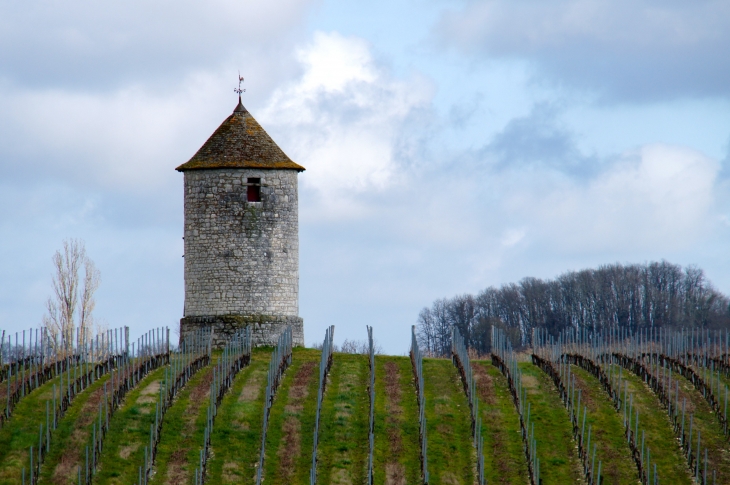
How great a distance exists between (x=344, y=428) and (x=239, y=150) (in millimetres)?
13810

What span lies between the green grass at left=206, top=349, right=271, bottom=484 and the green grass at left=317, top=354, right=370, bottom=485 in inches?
59.3

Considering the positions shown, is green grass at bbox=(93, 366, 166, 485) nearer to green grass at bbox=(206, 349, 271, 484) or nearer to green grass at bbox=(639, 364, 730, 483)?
green grass at bbox=(206, 349, 271, 484)

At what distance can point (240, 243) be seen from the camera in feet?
131

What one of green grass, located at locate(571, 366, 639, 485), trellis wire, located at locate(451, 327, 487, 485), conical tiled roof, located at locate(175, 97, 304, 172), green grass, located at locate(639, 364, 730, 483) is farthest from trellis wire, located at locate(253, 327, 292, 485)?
green grass, located at locate(639, 364, 730, 483)

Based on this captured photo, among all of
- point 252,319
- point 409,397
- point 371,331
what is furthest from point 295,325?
point 409,397

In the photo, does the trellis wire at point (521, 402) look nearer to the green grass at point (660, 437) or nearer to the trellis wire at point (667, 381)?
the trellis wire at point (667, 381)

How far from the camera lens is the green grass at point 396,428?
87.8 ft

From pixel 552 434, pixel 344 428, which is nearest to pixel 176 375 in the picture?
pixel 344 428

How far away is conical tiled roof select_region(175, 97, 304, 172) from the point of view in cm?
4012

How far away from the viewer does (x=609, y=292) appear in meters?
78.1

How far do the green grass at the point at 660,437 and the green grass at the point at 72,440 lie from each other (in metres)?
12.2

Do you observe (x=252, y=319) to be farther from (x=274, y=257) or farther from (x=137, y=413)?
(x=137, y=413)

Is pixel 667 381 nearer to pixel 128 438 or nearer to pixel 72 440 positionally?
pixel 128 438

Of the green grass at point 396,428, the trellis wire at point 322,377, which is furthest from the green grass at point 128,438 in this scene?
the green grass at point 396,428
